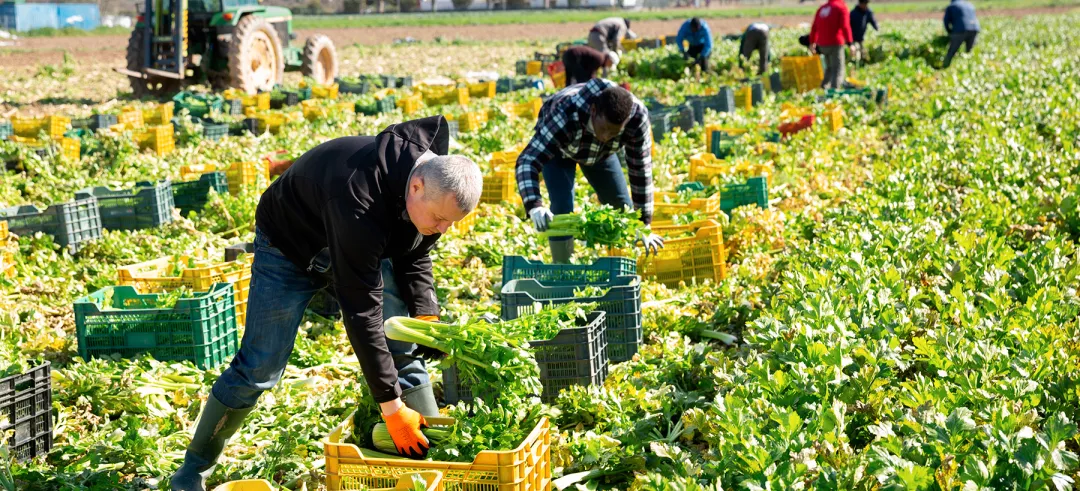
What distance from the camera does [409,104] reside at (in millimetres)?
16297

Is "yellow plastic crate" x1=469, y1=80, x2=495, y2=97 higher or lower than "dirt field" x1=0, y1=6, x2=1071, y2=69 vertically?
lower

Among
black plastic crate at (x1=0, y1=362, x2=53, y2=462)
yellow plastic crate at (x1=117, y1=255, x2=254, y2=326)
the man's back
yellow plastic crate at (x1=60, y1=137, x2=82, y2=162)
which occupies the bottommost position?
black plastic crate at (x1=0, y1=362, x2=53, y2=462)

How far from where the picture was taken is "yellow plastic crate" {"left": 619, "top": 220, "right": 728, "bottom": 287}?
687 cm

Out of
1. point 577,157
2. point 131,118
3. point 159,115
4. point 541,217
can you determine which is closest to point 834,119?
point 577,157

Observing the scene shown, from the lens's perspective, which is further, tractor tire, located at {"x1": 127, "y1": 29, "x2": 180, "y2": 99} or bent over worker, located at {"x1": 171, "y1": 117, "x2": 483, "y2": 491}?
tractor tire, located at {"x1": 127, "y1": 29, "x2": 180, "y2": 99}

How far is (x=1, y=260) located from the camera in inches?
291

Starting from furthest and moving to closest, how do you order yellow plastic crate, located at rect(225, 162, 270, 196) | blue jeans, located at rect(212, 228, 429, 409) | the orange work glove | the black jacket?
yellow plastic crate, located at rect(225, 162, 270, 196), blue jeans, located at rect(212, 228, 429, 409), the orange work glove, the black jacket

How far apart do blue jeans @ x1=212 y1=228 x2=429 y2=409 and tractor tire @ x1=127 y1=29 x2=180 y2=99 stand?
15.5 m

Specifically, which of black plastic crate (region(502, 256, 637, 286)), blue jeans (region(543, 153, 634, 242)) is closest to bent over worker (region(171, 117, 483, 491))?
black plastic crate (region(502, 256, 637, 286))

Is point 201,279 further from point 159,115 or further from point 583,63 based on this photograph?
point 159,115

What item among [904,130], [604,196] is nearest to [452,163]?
[604,196]

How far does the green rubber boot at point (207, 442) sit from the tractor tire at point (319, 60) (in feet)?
57.0

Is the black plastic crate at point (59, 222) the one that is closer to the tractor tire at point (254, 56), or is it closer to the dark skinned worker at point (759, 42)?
the tractor tire at point (254, 56)

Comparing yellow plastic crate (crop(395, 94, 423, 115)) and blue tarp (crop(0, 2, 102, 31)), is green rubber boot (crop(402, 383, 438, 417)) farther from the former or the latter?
blue tarp (crop(0, 2, 102, 31))
